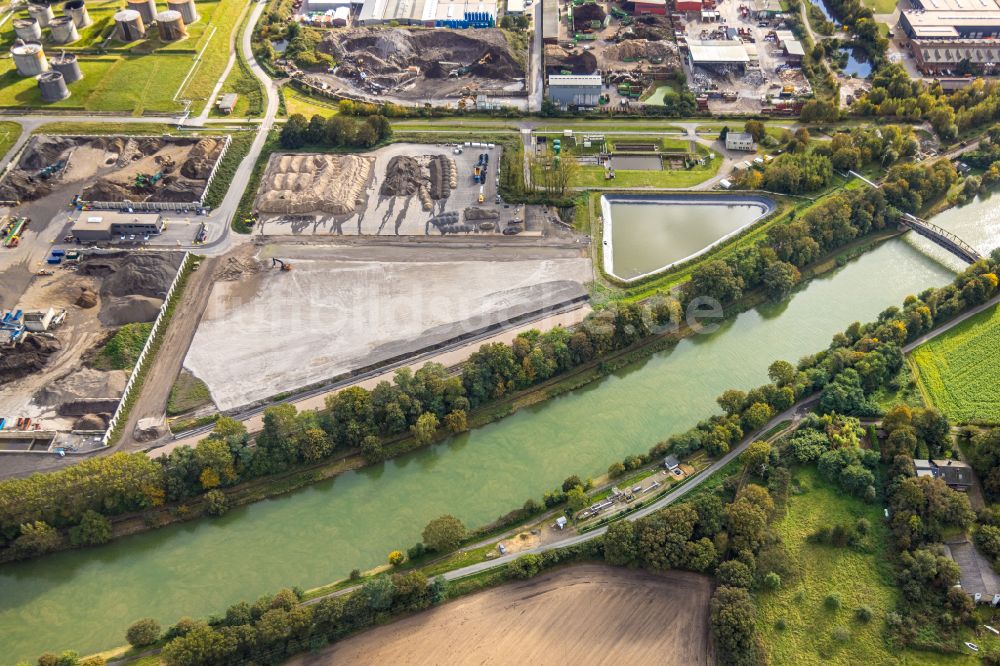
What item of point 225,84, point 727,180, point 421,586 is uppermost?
point 225,84

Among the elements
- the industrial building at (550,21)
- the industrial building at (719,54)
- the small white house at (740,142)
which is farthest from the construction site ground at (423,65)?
the small white house at (740,142)

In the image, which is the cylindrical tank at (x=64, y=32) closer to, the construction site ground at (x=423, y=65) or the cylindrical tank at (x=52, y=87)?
the cylindrical tank at (x=52, y=87)

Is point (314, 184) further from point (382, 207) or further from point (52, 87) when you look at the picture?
point (52, 87)

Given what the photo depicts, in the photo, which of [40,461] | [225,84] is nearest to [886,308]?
[40,461]

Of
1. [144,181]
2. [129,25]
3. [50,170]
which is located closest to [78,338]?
[144,181]

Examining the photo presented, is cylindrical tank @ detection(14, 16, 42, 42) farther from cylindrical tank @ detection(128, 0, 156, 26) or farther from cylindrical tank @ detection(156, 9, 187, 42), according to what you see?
cylindrical tank @ detection(156, 9, 187, 42)

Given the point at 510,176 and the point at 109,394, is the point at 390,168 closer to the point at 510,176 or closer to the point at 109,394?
the point at 510,176
